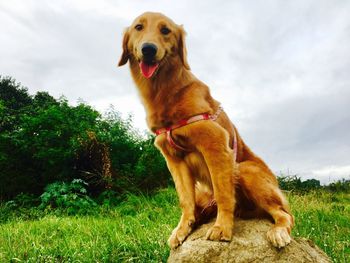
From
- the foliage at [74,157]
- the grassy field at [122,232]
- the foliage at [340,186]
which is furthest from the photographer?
the foliage at [340,186]

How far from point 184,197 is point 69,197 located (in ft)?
21.1

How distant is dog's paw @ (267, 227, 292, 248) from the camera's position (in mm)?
3145

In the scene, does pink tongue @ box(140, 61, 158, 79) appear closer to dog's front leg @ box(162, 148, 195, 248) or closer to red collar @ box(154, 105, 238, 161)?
red collar @ box(154, 105, 238, 161)

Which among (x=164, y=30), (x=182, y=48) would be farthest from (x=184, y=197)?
(x=164, y=30)

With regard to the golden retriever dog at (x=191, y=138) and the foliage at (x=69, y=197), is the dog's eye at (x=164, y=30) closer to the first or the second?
the golden retriever dog at (x=191, y=138)

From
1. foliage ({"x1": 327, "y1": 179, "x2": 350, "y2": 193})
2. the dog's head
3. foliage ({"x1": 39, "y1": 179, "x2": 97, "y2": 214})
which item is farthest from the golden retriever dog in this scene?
foliage ({"x1": 327, "y1": 179, "x2": 350, "y2": 193})

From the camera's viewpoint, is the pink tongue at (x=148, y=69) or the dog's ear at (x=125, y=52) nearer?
the pink tongue at (x=148, y=69)

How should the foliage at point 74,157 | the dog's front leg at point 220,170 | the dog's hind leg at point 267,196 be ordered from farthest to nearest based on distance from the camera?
the foliage at point 74,157, the dog's hind leg at point 267,196, the dog's front leg at point 220,170

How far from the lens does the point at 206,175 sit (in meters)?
3.26

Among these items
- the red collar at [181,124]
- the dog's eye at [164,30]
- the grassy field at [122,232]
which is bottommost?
the grassy field at [122,232]

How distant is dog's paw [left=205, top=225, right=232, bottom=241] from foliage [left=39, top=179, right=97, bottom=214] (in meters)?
6.01

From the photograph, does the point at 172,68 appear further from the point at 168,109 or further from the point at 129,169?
the point at 129,169

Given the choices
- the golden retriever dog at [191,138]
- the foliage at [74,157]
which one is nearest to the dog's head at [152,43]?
the golden retriever dog at [191,138]

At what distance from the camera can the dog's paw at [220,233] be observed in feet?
10.3
